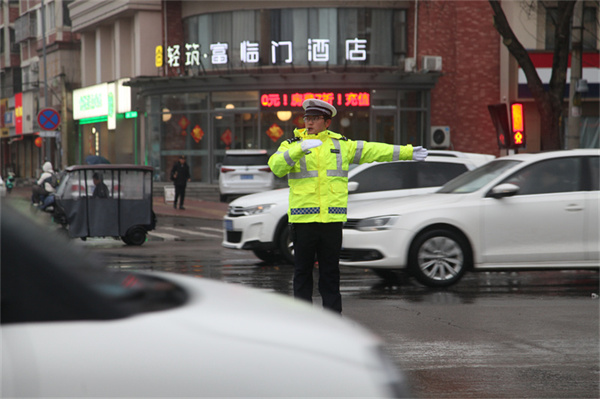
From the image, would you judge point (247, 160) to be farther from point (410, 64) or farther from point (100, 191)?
point (100, 191)

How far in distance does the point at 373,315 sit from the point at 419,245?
2.08 metres

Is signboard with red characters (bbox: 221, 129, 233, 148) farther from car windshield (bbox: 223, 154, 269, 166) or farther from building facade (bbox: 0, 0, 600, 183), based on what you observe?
car windshield (bbox: 223, 154, 269, 166)

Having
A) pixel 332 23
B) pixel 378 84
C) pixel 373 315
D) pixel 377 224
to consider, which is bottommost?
pixel 373 315

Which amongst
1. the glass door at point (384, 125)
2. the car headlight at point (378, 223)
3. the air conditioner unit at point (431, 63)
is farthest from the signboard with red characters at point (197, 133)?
the car headlight at point (378, 223)

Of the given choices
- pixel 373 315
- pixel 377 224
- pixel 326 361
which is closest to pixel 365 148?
pixel 373 315

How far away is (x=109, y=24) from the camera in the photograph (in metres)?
45.7

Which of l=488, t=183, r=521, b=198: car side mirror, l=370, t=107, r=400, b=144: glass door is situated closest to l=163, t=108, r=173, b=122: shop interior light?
l=370, t=107, r=400, b=144: glass door

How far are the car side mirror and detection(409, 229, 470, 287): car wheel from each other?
2.12ft

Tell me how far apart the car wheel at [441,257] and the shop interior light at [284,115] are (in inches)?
1006

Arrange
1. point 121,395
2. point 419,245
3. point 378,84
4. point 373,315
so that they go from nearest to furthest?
point 121,395 < point 373,315 < point 419,245 < point 378,84

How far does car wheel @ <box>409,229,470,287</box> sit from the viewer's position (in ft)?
34.4

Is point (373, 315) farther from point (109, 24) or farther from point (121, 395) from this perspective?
point (109, 24)

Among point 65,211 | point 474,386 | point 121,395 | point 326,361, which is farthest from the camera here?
point 65,211

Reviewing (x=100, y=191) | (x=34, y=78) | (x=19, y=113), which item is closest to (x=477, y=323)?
(x=100, y=191)
